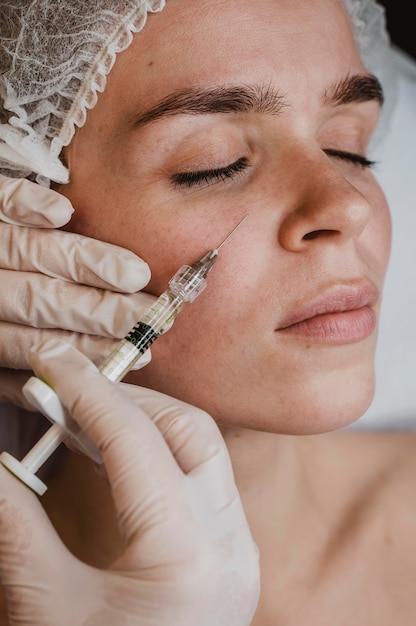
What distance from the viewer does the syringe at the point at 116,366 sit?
3.40 feet

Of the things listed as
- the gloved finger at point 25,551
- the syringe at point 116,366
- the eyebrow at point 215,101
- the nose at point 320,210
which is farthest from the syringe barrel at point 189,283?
the gloved finger at point 25,551

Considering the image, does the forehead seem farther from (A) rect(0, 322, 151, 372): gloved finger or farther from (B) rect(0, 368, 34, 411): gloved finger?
(B) rect(0, 368, 34, 411): gloved finger

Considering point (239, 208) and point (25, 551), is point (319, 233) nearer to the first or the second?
point (239, 208)

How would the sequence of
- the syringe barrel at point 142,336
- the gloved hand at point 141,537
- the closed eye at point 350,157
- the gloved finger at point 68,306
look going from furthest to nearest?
the closed eye at point 350,157 → the gloved finger at point 68,306 → the syringe barrel at point 142,336 → the gloved hand at point 141,537

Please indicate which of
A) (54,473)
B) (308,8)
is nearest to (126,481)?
(54,473)

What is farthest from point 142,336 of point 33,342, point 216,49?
point 216,49

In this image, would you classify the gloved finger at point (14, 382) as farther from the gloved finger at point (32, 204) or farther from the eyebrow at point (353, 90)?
the eyebrow at point (353, 90)

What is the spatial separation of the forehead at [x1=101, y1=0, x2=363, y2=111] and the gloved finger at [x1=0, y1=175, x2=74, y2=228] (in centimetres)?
24

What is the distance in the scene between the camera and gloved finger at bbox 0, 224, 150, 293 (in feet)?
4.04

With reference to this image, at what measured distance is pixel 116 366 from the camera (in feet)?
3.80

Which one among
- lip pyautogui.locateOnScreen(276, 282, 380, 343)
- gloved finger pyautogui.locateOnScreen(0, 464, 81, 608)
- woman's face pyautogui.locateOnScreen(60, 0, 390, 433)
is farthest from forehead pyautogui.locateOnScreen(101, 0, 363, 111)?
gloved finger pyautogui.locateOnScreen(0, 464, 81, 608)

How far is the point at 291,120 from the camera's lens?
1293 mm

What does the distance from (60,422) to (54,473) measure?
735 millimetres

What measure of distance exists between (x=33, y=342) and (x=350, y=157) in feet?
2.64
